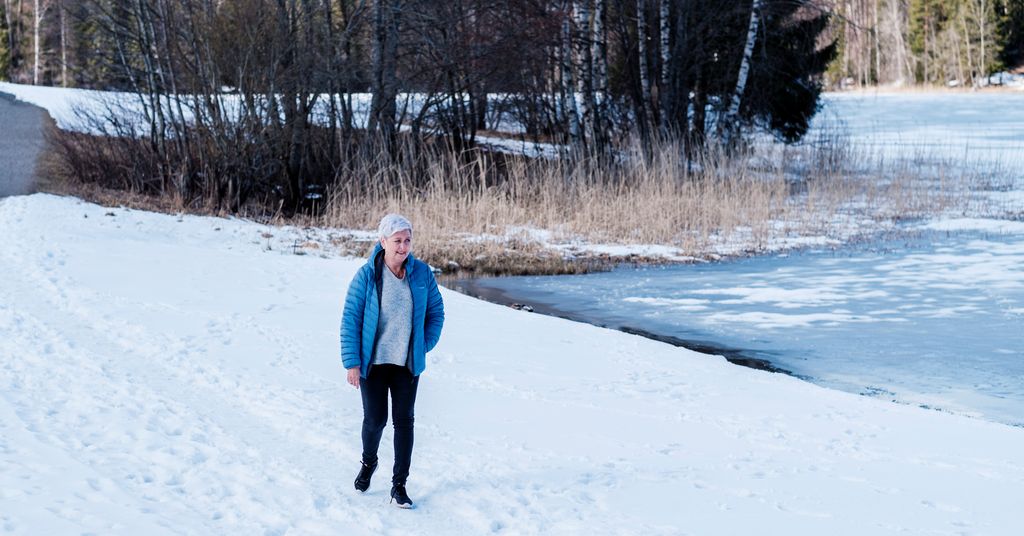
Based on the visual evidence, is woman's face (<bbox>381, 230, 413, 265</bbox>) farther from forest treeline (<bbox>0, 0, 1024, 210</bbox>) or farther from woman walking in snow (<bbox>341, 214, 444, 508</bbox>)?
forest treeline (<bbox>0, 0, 1024, 210</bbox>)

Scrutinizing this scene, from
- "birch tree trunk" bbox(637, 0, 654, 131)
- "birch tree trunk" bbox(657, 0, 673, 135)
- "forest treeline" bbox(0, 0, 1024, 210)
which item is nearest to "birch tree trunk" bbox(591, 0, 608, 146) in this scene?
"forest treeline" bbox(0, 0, 1024, 210)

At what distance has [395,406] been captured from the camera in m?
5.57

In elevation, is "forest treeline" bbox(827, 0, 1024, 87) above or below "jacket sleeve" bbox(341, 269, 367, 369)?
above

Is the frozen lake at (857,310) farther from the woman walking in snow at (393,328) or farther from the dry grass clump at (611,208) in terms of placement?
the woman walking in snow at (393,328)

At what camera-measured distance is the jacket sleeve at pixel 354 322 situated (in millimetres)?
5391

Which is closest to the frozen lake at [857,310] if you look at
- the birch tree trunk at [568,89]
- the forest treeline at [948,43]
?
the birch tree trunk at [568,89]

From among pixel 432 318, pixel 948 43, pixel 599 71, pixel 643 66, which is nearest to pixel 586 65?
pixel 599 71

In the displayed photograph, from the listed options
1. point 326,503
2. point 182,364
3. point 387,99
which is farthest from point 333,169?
point 326,503

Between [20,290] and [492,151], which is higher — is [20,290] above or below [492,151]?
below

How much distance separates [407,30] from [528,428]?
16.5 m

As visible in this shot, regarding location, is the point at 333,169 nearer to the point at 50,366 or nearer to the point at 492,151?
the point at 492,151

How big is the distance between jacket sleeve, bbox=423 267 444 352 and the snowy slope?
809 mm

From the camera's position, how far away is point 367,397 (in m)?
5.55

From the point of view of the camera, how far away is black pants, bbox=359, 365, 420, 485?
18.1 feet
